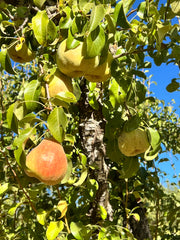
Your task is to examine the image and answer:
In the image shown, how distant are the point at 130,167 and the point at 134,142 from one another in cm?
19

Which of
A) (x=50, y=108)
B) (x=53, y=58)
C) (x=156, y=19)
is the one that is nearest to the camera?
(x=50, y=108)

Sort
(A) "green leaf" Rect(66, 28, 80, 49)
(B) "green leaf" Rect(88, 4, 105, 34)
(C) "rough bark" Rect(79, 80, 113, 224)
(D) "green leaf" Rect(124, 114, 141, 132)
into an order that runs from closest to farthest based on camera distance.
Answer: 1. (B) "green leaf" Rect(88, 4, 105, 34)
2. (A) "green leaf" Rect(66, 28, 80, 49)
3. (D) "green leaf" Rect(124, 114, 141, 132)
4. (C) "rough bark" Rect(79, 80, 113, 224)

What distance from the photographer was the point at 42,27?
100 centimetres

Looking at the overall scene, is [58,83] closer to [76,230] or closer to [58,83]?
[58,83]

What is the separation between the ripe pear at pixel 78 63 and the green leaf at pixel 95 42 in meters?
0.10

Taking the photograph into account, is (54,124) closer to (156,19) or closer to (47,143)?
(47,143)

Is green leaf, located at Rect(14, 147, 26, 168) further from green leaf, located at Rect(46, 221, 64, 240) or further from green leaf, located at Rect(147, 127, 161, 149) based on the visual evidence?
green leaf, located at Rect(147, 127, 161, 149)

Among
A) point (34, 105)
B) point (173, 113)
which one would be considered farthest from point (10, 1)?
point (173, 113)

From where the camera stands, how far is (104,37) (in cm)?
92

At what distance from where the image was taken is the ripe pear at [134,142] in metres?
1.33

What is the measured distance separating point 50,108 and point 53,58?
1.61 ft

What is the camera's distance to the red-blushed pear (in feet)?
3.03

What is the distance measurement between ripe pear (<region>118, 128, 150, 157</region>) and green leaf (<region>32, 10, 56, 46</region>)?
0.61 m

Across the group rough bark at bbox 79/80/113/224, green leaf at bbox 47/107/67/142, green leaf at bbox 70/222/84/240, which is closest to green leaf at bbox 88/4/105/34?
green leaf at bbox 47/107/67/142
